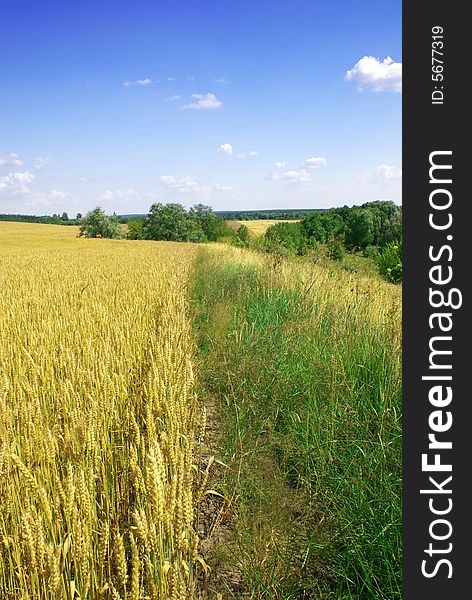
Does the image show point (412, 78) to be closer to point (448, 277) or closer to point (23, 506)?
point (448, 277)

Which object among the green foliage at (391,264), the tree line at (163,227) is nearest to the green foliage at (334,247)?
the green foliage at (391,264)

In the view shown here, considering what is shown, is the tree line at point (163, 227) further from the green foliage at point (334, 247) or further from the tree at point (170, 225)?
the green foliage at point (334, 247)

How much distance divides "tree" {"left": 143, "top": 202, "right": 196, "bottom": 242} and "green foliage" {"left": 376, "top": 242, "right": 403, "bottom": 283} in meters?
59.6

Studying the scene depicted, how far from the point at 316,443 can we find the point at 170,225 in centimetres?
7101

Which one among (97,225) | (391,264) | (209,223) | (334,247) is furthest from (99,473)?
(209,223)

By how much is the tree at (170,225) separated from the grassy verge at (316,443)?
6760 cm

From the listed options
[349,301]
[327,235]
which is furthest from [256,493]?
[327,235]

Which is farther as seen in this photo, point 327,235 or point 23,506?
point 327,235

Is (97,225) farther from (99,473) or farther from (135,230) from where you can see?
(99,473)

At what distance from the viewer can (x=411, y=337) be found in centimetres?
170

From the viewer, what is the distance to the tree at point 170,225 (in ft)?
234

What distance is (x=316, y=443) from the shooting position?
259 centimetres

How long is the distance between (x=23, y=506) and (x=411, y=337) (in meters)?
1.71

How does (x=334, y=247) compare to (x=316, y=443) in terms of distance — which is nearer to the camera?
(x=316, y=443)
